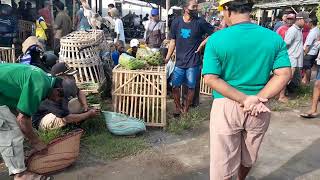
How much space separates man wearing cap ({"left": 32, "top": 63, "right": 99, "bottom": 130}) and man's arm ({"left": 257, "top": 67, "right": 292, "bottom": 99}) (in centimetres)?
230

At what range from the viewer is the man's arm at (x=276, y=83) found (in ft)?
8.13

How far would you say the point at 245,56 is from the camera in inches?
96.7

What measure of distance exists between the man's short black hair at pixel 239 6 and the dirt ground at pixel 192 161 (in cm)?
193

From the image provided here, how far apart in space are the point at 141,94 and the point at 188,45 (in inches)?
43.3

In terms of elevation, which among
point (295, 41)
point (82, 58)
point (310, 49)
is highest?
point (295, 41)

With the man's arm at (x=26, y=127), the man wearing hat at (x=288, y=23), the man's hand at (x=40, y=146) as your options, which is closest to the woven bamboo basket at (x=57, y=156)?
the man's hand at (x=40, y=146)

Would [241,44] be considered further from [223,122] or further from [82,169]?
[82,169]

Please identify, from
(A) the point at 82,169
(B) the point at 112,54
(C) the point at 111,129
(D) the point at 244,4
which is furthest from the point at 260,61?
(B) the point at 112,54

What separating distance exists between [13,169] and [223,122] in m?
1.78

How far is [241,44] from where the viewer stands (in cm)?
242

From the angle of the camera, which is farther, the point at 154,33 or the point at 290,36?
the point at 154,33

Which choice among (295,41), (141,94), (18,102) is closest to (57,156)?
(18,102)

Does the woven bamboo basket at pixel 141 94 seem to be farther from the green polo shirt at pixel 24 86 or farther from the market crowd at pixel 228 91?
the green polo shirt at pixel 24 86

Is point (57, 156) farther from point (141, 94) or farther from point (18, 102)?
point (141, 94)
